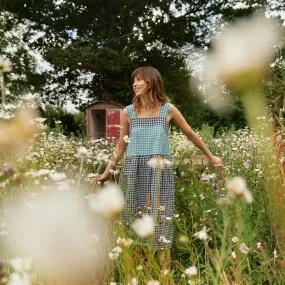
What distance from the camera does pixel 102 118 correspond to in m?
12.6

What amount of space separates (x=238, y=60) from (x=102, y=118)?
1227 cm

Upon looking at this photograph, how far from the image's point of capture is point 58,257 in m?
0.87

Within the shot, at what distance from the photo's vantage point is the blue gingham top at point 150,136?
2.86 metres

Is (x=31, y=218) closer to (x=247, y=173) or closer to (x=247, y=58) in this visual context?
(x=247, y=58)

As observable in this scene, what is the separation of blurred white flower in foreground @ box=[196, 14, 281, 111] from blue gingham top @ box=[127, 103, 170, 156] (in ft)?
7.40

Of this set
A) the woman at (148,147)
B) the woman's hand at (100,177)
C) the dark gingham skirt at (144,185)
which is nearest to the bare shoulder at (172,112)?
the woman at (148,147)

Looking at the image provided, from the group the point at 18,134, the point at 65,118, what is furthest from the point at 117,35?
the point at 18,134

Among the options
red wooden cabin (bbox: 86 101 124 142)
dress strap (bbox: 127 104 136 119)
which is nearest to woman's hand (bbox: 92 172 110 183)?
dress strap (bbox: 127 104 136 119)

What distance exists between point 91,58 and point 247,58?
42.8ft

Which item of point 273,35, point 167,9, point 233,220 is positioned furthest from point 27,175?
point 167,9

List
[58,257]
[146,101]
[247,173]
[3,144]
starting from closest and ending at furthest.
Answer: [58,257], [3,144], [146,101], [247,173]

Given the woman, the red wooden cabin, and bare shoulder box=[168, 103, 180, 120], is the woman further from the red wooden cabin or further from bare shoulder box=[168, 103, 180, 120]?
the red wooden cabin

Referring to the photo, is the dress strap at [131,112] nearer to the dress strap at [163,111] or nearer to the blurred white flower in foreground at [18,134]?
the dress strap at [163,111]

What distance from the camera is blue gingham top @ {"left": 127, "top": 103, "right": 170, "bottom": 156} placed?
2863 millimetres
